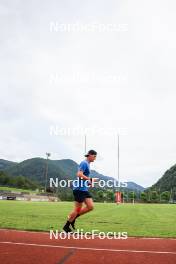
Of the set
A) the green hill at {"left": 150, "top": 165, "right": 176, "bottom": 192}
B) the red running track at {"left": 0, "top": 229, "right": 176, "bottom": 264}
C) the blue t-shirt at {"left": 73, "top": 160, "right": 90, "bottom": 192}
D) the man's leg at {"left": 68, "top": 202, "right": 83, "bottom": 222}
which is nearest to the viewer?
the red running track at {"left": 0, "top": 229, "right": 176, "bottom": 264}

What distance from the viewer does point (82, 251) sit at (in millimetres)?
5930

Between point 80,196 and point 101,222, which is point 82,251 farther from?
point 101,222

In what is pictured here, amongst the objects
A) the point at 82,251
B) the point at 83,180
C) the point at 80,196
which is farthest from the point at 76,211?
the point at 82,251

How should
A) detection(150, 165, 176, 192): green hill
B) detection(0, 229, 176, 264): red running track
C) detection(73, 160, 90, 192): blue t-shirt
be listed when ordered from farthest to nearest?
detection(150, 165, 176, 192): green hill
detection(73, 160, 90, 192): blue t-shirt
detection(0, 229, 176, 264): red running track

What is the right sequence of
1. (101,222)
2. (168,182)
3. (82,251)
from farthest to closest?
(168,182) → (101,222) → (82,251)

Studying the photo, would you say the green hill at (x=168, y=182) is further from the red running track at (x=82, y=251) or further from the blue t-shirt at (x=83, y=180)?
the red running track at (x=82, y=251)

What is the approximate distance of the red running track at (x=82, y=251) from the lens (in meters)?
5.25

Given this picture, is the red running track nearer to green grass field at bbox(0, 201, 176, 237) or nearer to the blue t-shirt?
the blue t-shirt

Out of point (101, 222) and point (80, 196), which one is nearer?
point (80, 196)

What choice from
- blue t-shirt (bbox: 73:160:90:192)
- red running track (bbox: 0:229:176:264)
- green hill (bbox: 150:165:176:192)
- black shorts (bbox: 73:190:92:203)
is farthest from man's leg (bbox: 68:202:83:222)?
green hill (bbox: 150:165:176:192)

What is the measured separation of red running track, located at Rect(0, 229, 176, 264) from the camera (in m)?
5.25

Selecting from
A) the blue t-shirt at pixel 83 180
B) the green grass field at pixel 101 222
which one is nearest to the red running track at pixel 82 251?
the blue t-shirt at pixel 83 180

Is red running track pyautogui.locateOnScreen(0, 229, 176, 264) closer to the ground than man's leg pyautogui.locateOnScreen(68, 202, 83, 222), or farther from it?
closer to the ground

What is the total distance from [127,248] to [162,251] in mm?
626
